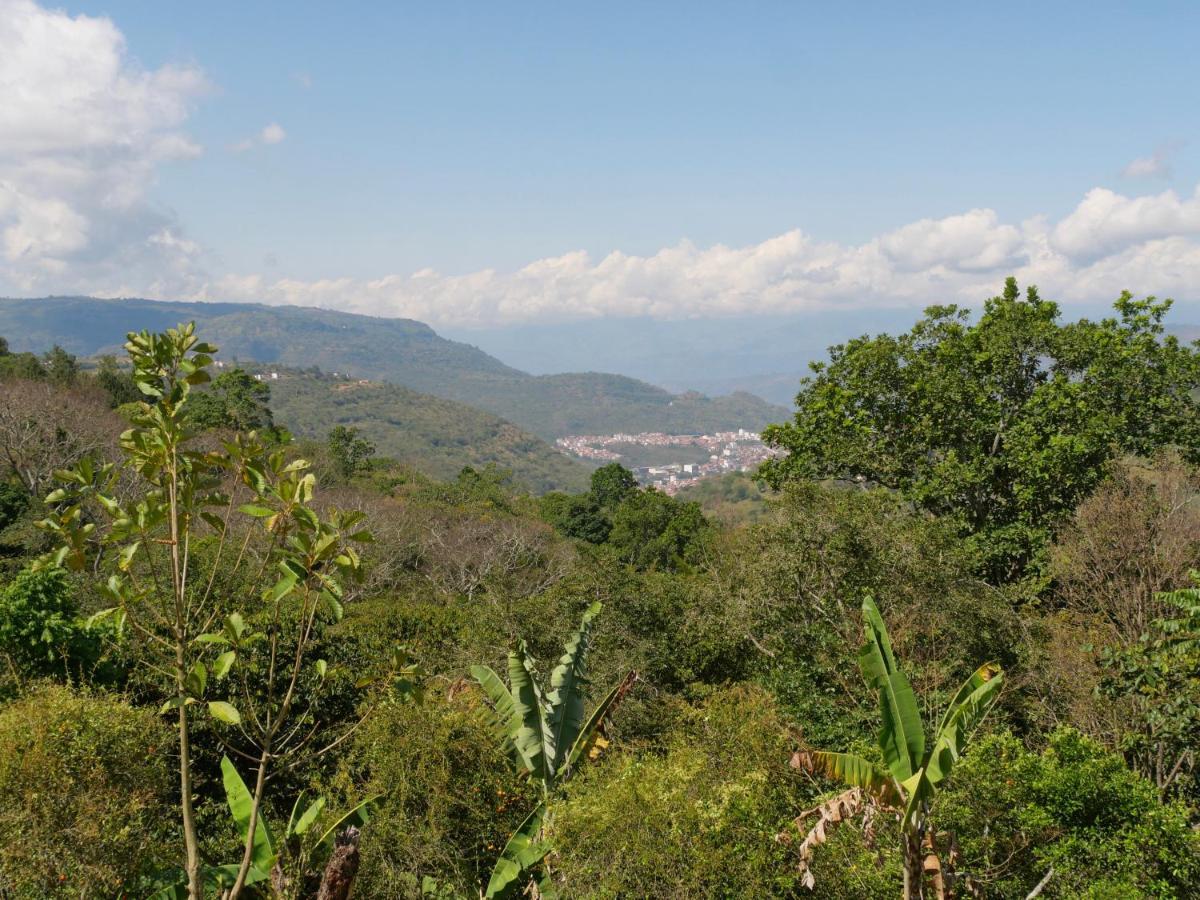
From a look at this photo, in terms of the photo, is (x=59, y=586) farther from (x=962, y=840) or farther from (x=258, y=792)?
(x=962, y=840)

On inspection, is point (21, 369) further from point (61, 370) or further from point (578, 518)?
point (578, 518)

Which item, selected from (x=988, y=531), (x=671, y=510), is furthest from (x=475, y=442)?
(x=988, y=531)

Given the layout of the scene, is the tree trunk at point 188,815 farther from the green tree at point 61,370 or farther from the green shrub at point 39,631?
the green tree at point 61,370

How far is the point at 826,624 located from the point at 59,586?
471 inches

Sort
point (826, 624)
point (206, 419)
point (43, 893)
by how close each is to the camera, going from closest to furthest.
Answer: point (43, 893), point (826, 624), point (206, 419)

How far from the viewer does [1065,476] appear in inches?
604

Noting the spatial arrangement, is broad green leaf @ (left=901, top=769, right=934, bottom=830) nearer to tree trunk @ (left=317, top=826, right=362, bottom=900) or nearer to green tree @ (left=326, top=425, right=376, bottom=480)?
tree trunk @ (left=317, top=826, right=362, bottom=900)

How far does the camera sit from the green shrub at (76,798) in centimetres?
618

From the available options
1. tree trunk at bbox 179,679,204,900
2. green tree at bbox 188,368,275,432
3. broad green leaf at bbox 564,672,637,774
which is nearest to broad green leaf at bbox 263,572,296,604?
tree trunk at bbox 179,679,204,900

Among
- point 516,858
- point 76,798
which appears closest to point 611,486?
point 516,858

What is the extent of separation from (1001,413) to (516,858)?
13798 millimetres

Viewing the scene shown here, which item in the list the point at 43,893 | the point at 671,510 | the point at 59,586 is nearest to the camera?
the point at 43,893

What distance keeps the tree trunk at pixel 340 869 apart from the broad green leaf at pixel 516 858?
2288 millimetres

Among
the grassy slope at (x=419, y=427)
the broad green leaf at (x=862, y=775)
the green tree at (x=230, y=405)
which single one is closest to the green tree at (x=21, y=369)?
the green tree at (x=230, y=405)
